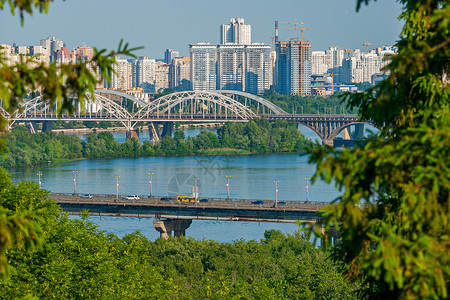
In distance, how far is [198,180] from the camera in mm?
51250

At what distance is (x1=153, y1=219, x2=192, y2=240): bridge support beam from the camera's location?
37.2 m

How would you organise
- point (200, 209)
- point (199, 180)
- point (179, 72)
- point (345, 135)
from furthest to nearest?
point (179, 72) → point (345, 135) → point (199, 180) → point (200, 209)

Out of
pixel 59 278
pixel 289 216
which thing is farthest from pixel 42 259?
pixel 289 216

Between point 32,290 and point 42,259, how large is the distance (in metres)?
1.18

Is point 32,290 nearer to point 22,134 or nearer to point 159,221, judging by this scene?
point 159,221

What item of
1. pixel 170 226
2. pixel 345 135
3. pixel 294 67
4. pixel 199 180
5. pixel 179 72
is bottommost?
pixel 170 226

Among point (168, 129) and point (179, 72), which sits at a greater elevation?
point (179, 72)

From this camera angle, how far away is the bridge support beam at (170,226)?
37.2 meters

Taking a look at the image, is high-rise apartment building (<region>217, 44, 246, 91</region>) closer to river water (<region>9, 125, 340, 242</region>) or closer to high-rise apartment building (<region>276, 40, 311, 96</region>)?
high-rise apartment building (<region>276, 40, 311, 96</region>)

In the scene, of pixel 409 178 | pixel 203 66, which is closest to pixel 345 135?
pixel 409 178

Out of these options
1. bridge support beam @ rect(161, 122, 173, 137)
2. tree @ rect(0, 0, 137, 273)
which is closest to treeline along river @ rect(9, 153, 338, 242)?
bridge support beam @ rect(161, 122, 173, 137)

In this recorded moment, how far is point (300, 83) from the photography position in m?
156

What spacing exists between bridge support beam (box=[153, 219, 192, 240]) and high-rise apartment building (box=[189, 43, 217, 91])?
483 ft

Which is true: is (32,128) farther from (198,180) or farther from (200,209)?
(200,209)
